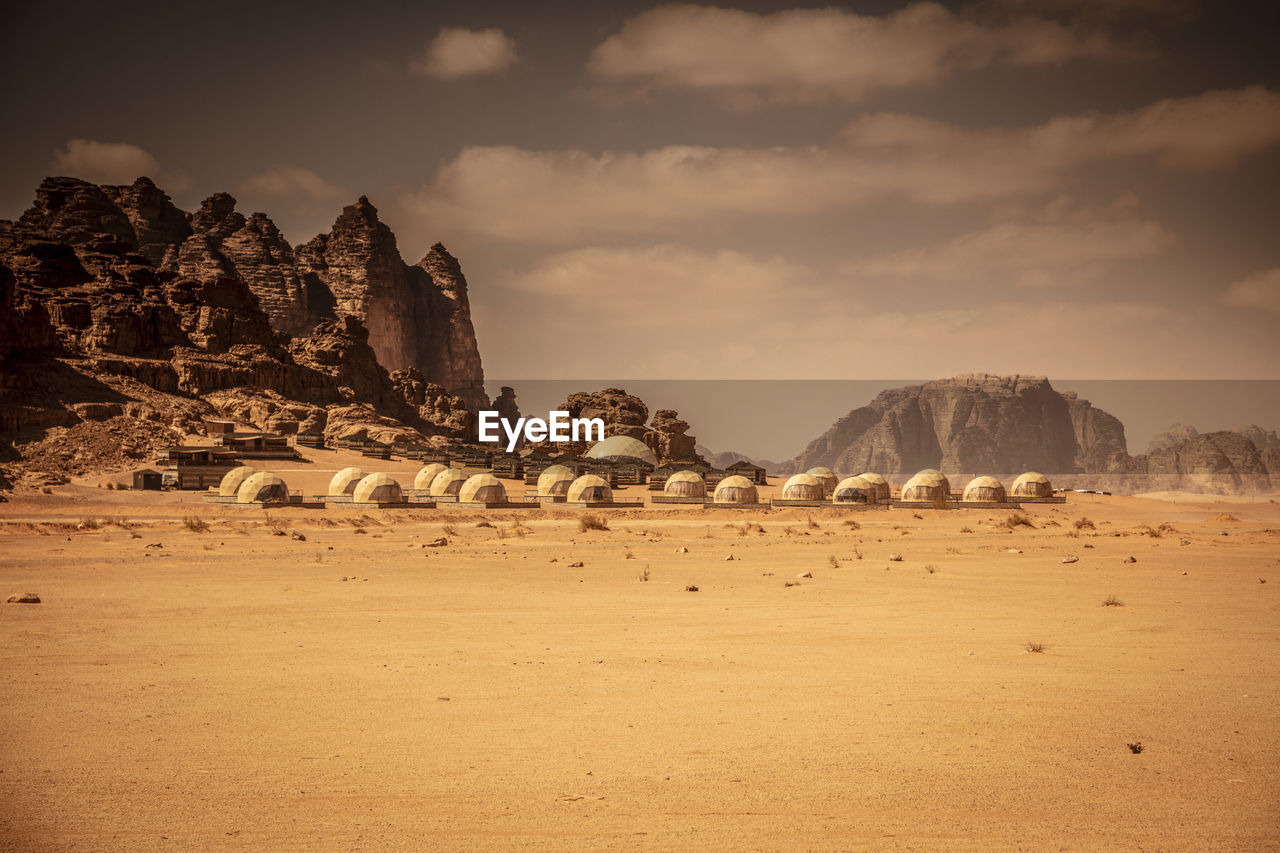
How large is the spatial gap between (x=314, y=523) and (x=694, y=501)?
107 feet

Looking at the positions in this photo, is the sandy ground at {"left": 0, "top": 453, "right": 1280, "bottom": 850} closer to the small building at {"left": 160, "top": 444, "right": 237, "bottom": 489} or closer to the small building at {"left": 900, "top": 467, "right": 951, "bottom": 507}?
the small building at {"left": 160, "top": 444, "right": 237, "bottom": 489}

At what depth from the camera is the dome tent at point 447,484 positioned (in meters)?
67.2

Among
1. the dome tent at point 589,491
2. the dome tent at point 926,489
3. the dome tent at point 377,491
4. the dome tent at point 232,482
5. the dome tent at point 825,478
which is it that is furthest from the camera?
the dome tent at point 825,478

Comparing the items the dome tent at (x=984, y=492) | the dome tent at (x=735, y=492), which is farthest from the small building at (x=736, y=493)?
the dome tent at (x=984, y=492)

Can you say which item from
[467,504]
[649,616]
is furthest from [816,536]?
[467,504]

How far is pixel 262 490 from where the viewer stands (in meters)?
58.1

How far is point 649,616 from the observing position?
18031 millimetres

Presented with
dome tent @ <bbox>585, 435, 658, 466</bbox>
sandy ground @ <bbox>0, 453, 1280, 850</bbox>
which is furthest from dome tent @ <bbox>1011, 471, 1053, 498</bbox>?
sandy ground @ <bbox>0, 453, 1280, 850</bbox>

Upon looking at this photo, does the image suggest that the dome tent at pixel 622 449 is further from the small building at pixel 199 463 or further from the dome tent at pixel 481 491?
the dome tent at pixel 481 491

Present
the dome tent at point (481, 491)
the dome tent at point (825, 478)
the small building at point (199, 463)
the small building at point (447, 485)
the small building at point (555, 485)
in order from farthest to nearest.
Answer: the dome tent at point (825, 478) → the small building at point (555, 485) → the small building at point (199, 463) → the small building at point (447, 485) → the dome tent at point (481, 491)

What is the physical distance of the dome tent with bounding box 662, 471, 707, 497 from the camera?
75000 mm

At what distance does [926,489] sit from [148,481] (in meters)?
57.0

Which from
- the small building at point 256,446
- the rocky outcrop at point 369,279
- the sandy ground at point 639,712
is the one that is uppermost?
the rocky outcrop at point 369,279

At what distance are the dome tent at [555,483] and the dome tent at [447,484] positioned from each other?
619cm
